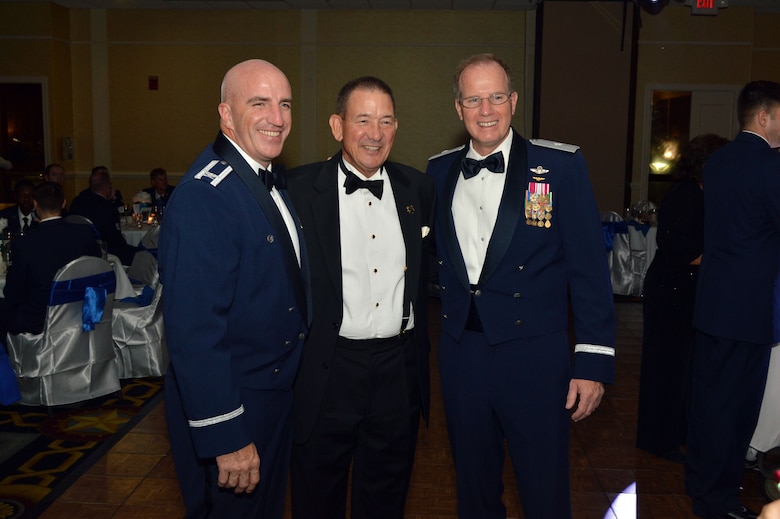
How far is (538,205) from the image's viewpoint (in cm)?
224

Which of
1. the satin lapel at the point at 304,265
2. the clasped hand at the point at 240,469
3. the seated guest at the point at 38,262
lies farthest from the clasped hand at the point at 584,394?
the seated guest at the point at 38,262

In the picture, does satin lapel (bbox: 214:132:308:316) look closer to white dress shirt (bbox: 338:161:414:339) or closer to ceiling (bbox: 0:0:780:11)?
white dress shirt (bbox: 338:161:414:339)

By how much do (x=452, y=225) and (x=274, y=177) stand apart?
0.62m

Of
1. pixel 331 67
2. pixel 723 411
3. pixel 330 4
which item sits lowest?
pixel 723 411

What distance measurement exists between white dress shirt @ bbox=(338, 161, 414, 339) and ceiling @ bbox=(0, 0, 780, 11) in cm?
844

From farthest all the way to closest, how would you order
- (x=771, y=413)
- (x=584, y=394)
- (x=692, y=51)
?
(x=692, y=51) → (x=771, y=413) → (x=584, y=394)

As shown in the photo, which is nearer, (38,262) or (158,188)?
(38,262)

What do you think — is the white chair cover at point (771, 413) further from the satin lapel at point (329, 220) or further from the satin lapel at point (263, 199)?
the satin lapel at point (263, 199)

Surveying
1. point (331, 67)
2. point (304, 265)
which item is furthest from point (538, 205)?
point (331, 67)

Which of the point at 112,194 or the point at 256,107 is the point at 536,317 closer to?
the point at 256,107

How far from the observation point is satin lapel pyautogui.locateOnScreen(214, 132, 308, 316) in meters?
1.89

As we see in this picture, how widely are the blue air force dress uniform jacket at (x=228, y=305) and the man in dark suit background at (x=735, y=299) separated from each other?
6.17 feet

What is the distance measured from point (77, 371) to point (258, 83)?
10.4ft

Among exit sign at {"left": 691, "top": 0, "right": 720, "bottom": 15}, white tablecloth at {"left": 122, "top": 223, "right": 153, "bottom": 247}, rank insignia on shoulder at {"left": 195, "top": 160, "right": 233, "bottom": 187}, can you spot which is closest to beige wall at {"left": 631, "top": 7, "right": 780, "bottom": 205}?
exit sign at {"left": 691, "top": 0, "right": 720, "bottom": 15}
